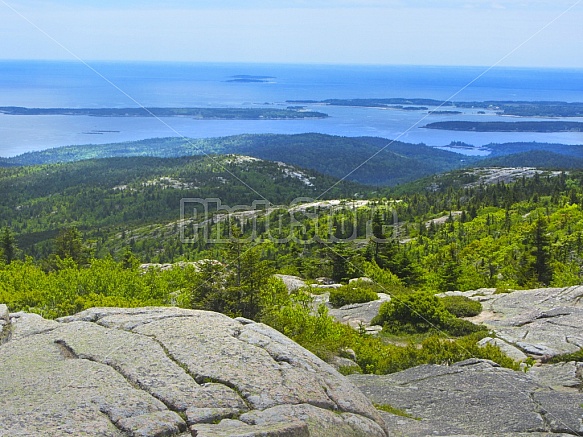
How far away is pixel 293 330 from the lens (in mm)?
15555

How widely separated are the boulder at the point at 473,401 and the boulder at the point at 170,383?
1849mm

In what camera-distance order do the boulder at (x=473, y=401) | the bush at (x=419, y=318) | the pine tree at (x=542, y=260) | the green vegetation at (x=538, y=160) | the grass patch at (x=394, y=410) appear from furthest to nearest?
the green vegetation at (x=538, y=160)
the pine tree at (x=542, y=260)
the bush at (x=419, y=318)
the grass patch at (x=394, y=410)
the boulder at (x=473, y=401)

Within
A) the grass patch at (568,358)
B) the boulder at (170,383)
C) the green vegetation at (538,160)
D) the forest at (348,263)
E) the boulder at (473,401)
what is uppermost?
the boulder at (170,383)

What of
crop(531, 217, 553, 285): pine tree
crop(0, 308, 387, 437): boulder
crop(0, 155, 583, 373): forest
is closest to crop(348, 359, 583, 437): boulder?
crop(0, 155, 583, 373): forest

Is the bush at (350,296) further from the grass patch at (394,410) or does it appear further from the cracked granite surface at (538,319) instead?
the grass patch at (394,410)

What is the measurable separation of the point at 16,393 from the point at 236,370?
8.75ft

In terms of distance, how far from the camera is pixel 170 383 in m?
7.26

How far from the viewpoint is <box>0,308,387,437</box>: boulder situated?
20.8ft

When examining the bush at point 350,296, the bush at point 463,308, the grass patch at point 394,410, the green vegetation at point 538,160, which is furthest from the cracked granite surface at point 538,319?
the green vegetation at point 538,160

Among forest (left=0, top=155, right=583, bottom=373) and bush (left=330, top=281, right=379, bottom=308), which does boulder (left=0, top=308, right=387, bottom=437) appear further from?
bush (left=330, top=281, right=379, bottom=308)

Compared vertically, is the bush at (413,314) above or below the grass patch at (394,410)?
below

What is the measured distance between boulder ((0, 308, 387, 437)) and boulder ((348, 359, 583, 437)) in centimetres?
185

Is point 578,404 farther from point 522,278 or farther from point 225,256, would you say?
point 522,278

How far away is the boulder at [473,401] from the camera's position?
29.5 feet
